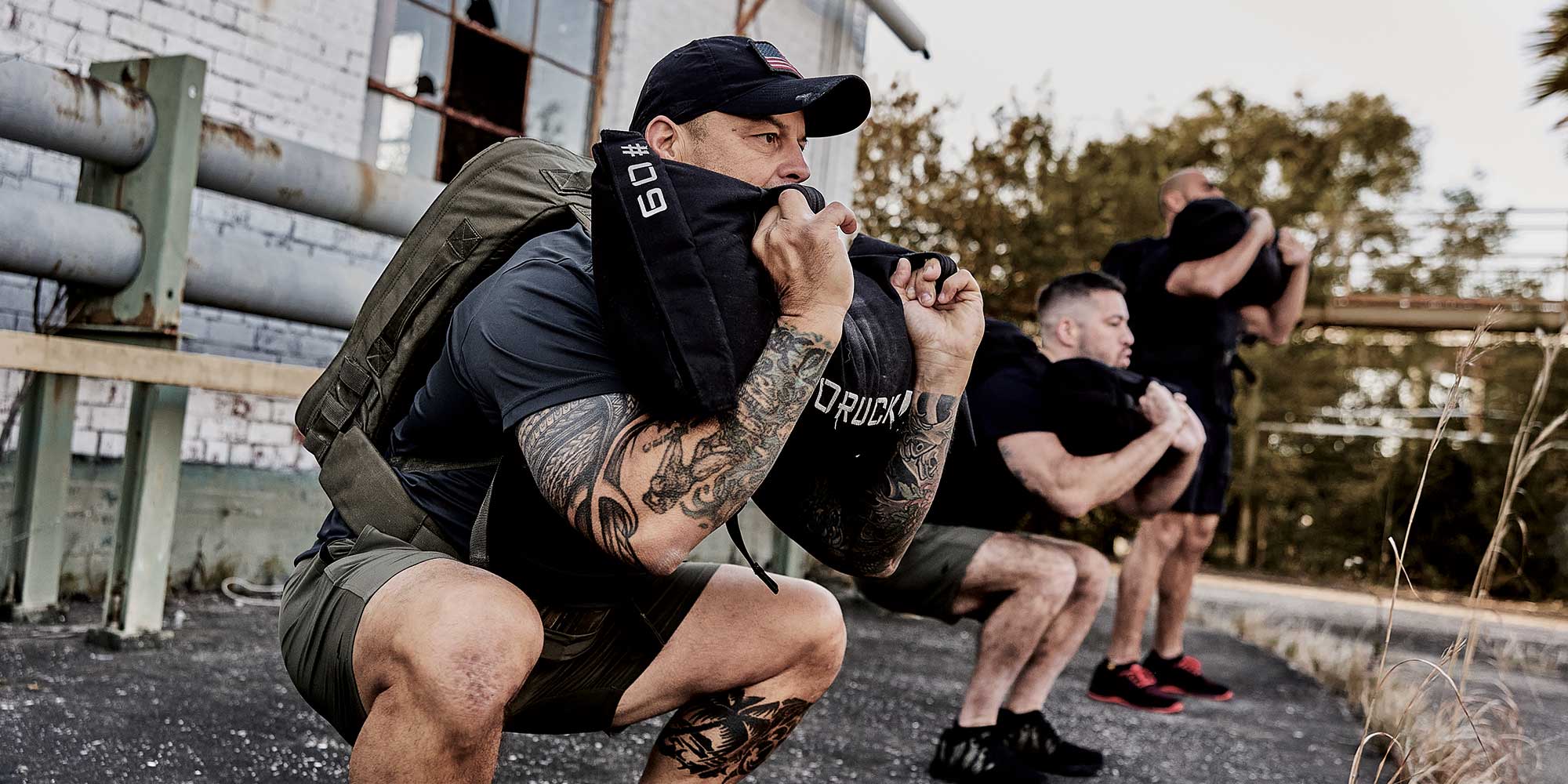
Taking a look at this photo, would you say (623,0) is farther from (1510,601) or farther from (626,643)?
(1510,601)

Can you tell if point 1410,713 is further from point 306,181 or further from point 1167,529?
point 306,181

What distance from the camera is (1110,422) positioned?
11.1 feet

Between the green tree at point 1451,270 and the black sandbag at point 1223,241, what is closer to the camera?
the black sandbag at point 1223,241

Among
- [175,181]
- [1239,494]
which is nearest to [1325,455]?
[1239,494]

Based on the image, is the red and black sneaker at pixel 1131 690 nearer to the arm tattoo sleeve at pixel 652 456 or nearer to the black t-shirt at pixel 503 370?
the black t-shirt at pixel 503 370

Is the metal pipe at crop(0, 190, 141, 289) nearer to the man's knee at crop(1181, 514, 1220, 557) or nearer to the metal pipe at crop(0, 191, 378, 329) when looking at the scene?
the metal pipe at crop(0, 191, 378, 329)

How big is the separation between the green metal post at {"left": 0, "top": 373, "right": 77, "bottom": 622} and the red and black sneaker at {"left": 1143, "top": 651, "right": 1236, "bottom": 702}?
3677mm

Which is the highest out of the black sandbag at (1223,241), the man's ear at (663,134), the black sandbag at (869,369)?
the black sandbag at (1223,241)

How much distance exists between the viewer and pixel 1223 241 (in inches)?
187

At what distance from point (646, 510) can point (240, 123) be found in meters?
4.30

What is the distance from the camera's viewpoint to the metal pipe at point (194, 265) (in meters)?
3.20

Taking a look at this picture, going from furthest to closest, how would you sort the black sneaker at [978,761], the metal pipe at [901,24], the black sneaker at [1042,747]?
1. the metal pipe at [901,24]
2. the black sneaker at [1042,747]
3. the black sneaker at [978,761]

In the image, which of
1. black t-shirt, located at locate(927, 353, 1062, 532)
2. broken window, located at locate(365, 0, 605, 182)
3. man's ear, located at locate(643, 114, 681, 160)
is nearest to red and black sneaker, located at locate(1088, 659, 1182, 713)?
black t-shirt, located at locate(927, 353, 1062, 532)

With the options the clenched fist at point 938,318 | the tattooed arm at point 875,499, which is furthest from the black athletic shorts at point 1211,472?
the clenched fist at point 938,318
